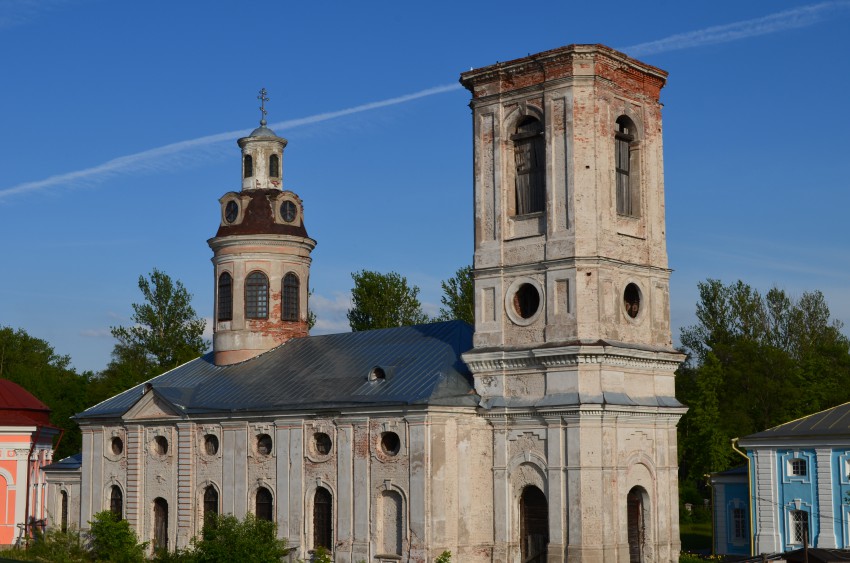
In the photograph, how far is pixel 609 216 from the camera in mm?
24922

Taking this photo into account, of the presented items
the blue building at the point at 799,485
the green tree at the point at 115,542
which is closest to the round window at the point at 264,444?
the green tree at the point at 115,542

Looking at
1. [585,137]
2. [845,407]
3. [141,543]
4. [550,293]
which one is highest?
[585,137]

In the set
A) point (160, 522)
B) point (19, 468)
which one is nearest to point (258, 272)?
point (160, 522)

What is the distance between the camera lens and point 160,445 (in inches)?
1219

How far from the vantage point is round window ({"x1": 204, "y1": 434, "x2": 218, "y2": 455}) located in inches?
1164

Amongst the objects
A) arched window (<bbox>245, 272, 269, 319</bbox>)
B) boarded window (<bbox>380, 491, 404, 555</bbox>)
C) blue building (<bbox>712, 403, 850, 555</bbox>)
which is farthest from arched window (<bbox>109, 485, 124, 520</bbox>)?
blue building (<bbox>712, 403, 850, 555</bbox>)

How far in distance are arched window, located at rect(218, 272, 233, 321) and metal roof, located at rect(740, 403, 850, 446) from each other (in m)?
15.9

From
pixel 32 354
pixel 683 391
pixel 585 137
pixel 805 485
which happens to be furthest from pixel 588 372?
pixel 32 354

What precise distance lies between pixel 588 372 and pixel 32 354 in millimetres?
51282

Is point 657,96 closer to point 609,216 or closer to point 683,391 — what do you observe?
point 609,216

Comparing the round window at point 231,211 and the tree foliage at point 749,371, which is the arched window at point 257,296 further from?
the tree foliage at point 749,371

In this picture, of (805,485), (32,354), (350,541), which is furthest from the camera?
(32,354)

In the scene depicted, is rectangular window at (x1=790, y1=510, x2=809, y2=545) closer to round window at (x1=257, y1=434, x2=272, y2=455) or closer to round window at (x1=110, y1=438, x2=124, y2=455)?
round window at (x1=257, y1=434, x2=272, y2=455)

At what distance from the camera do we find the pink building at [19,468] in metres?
35.4
